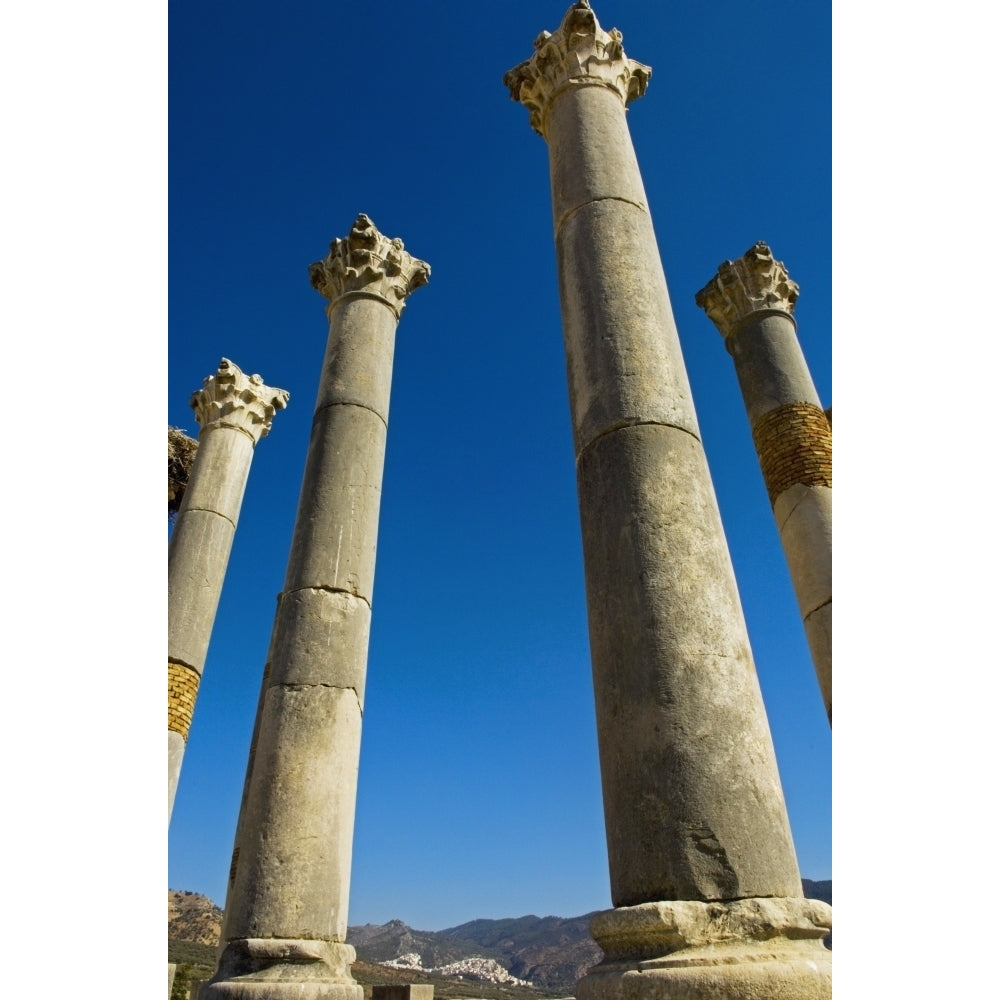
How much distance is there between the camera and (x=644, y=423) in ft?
23.0

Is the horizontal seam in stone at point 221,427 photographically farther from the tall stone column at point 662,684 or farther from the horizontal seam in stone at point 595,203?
the tall stone column at point 662,684

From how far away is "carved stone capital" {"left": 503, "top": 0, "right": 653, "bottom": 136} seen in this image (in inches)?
422

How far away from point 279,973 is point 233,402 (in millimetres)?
13386

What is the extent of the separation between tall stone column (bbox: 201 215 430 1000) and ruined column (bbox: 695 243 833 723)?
6349mm

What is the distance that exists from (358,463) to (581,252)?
5441mm

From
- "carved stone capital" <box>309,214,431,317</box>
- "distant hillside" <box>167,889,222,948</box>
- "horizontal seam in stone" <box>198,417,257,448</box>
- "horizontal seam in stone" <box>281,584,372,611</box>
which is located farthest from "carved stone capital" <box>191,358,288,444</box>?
"distant hillside" <box>167,889,222,948</box>

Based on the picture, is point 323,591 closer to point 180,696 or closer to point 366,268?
point 180,696

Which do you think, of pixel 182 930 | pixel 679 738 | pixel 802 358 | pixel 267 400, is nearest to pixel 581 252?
pixel 679 738

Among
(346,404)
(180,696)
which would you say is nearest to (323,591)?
(346,404)

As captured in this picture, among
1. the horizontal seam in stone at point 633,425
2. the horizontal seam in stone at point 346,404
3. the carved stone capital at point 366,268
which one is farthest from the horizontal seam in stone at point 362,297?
the horizontal seam in stone at point 633,425

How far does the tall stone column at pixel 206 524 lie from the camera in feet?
48.2

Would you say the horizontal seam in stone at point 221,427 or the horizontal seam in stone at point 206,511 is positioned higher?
the horizontal seam in stone at point 221,427

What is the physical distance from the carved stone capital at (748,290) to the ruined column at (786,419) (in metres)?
0.02

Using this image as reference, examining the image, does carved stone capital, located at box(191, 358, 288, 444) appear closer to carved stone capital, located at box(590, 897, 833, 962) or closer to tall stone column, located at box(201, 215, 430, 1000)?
Answer: tall stone column, located at box(201, 215, 430, 1000)
